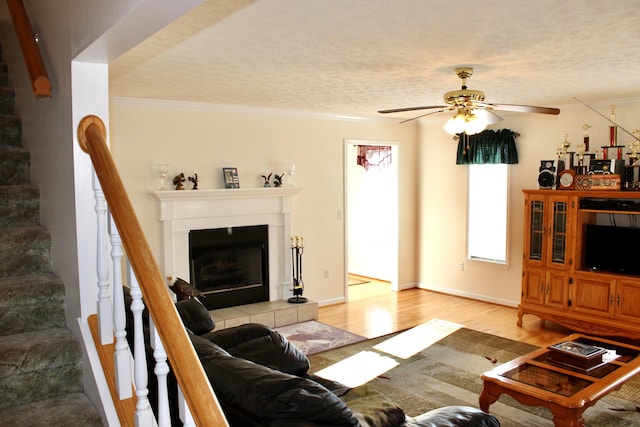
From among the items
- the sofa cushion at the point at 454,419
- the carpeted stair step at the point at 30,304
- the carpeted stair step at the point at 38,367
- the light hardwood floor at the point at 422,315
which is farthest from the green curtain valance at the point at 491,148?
the carpeted stair step at the point at 38,367

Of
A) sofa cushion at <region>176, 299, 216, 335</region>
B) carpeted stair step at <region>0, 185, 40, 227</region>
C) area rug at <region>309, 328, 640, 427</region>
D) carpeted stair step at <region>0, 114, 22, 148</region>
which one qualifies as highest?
carpeted stair step at <region>0, 114, 22, 148</region>

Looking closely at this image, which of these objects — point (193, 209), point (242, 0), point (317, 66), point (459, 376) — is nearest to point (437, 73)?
point (317, 66)

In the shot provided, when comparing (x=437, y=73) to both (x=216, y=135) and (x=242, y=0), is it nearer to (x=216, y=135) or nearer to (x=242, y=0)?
(x=242, y=0)

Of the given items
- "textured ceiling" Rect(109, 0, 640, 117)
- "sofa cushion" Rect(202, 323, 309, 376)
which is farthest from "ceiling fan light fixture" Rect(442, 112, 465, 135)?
"sofa cushion" Rect(202, 323, 309, 376)

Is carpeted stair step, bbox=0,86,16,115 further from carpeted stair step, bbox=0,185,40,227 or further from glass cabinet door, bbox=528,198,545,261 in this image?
glass cabinet door, bbox=528,198,545,261

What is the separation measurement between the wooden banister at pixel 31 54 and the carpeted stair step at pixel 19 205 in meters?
0.61

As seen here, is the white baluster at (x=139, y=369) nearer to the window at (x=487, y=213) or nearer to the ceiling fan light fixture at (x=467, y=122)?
the ceiling fan light fixture at (x=467, y=122)

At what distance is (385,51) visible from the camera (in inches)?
134

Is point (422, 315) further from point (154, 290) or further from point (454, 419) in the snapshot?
point (154, 290)

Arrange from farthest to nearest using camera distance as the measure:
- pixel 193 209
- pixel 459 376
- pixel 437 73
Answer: pixel 193 209
pixel 459 376
pixel 437 73

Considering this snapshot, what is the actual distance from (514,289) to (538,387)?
3.55m

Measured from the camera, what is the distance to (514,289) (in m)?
6.89

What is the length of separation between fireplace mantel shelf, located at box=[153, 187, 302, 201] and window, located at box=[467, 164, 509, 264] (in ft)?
7.86

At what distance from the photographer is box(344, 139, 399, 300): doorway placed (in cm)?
852
